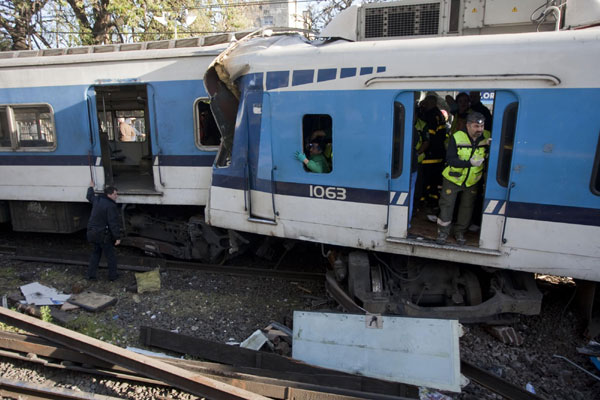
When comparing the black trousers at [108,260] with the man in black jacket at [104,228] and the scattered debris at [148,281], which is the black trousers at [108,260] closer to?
the man in black jacket at [104,228]

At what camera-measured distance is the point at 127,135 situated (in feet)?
34.0

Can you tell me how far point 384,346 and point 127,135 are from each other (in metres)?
8.48

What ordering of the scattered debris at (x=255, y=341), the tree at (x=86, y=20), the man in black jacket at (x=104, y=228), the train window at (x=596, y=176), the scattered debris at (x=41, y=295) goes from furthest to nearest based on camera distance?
the tree at (x=86, y=20)
the man in black jacket at (x=104, y=228)
the scattered debris at (x=41, y=295)
the scattered debris at (x=255, y=341)
the train window at (x=596, y=176)

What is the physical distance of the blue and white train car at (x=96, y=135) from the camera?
702cm

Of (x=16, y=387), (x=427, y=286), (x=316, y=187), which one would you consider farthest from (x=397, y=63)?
(x=16, y=387)

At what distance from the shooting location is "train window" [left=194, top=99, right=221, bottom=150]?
6961mm

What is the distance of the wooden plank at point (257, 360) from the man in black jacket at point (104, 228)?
2406mm

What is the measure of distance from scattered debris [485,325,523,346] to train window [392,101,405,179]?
222 centimetres

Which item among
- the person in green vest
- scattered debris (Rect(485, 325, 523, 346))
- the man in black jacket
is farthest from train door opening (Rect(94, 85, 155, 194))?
scattered debris (Rect(485, 325, 523, 346))

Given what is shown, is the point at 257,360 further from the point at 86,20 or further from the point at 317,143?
the point at 86,20

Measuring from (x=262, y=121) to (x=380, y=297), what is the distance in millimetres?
2711

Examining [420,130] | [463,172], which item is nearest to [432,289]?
[463,172]

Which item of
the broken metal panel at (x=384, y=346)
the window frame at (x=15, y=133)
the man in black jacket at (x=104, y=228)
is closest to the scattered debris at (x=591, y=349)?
the broken metal panel at (x=384, y=346)

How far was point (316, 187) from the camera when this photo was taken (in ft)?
17.4
